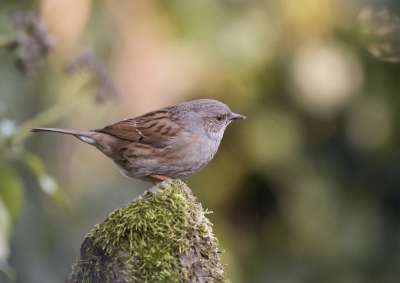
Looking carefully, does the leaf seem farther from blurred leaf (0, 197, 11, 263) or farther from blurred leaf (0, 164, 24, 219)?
blurred leaf (0, 197, 11, 263)

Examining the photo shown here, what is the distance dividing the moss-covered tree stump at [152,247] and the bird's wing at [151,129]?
181cm

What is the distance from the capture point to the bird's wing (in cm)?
496

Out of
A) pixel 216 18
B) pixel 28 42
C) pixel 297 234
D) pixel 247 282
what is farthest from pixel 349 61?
pixel 28 42

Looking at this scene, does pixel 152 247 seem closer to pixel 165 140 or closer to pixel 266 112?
pixel 165 140

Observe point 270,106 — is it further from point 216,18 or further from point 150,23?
point 150,23

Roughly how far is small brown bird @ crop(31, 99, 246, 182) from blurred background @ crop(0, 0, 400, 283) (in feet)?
5.80

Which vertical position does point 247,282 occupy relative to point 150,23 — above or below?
below

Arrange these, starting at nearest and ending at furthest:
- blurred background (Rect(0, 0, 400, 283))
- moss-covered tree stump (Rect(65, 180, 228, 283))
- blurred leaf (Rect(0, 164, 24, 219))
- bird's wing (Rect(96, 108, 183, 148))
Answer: moss-covered tree stump (Rect(65, 180, 228, 283)) → blurred leaf (Rect(0, 164, 24, 219)) → bird's wing (Rect(96, 108, 183, 148)) → blurred background (Rect(0, 0, 400, 283))

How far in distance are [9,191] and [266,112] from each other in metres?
4.62

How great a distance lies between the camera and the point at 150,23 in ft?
23.5

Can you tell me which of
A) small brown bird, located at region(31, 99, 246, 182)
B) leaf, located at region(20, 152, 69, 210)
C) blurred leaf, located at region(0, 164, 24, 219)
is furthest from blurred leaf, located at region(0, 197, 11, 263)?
small brown bird, located at region(31, 99, 246, 182)

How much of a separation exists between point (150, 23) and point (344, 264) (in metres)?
3.94

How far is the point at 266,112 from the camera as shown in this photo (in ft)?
25.9

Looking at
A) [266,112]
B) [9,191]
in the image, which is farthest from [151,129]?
[266,112]
